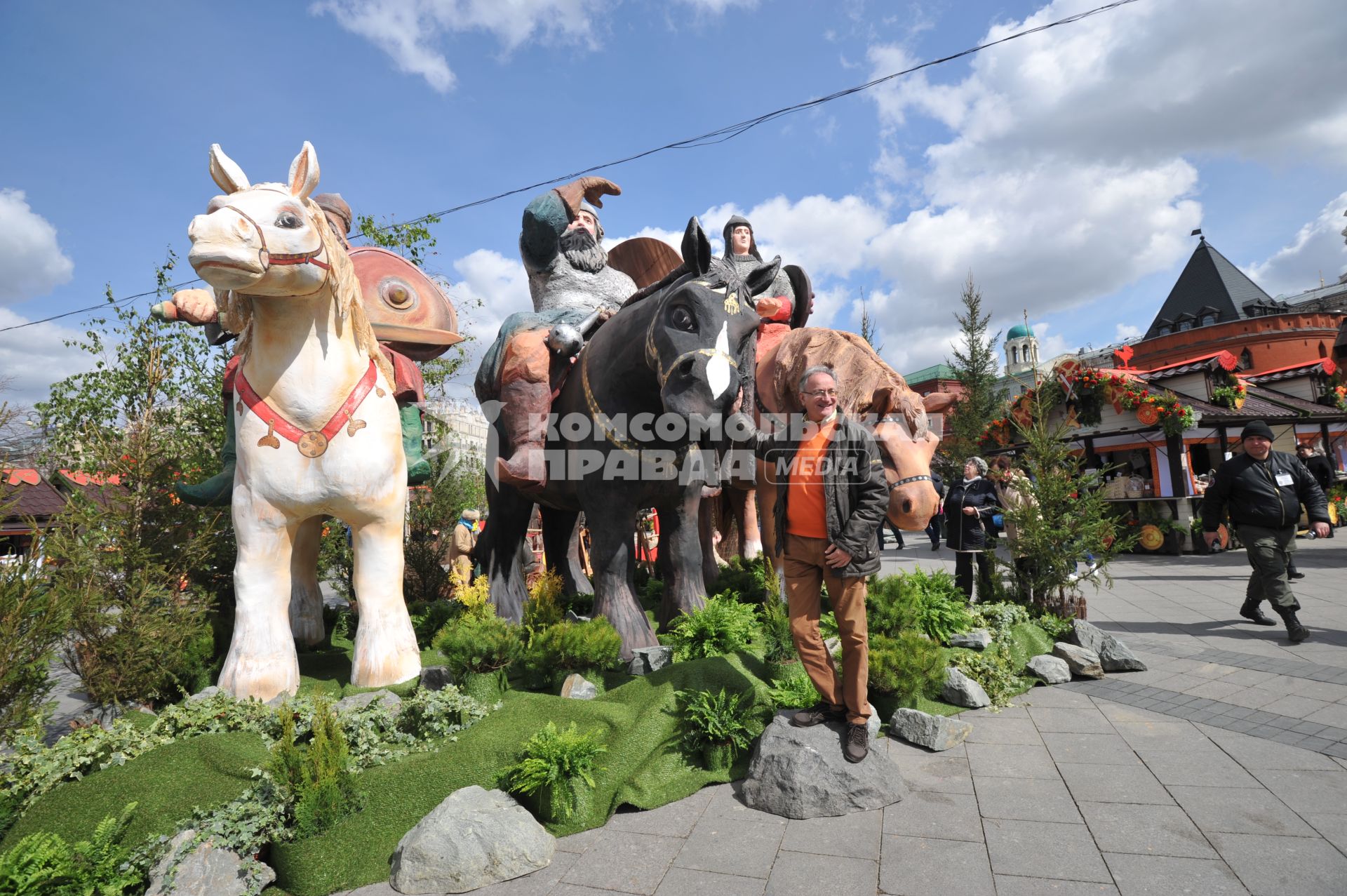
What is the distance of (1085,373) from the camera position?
11.8 m

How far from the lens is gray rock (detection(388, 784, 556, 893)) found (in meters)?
2.31

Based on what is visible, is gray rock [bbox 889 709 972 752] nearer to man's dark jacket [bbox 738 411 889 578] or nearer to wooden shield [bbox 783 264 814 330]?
man's dark jacket [bbox 738 411 889 578]

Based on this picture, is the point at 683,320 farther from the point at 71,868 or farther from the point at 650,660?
the point at 71,868

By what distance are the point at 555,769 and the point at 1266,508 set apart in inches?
242

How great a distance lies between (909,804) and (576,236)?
4082mm

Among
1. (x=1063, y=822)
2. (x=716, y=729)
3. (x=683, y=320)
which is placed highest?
(x=683, y=320)

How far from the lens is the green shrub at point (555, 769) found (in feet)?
8.66

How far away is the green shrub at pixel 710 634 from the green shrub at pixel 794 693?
41 centimetres

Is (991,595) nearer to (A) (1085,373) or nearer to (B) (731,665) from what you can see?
(B) (731,665)

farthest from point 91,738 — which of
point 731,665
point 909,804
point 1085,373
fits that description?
point 1085,373

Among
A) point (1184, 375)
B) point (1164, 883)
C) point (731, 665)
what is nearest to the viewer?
point (1164, 883)

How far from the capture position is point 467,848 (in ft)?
7.70

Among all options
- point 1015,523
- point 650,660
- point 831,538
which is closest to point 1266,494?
point 1015,523

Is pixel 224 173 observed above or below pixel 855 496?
above
